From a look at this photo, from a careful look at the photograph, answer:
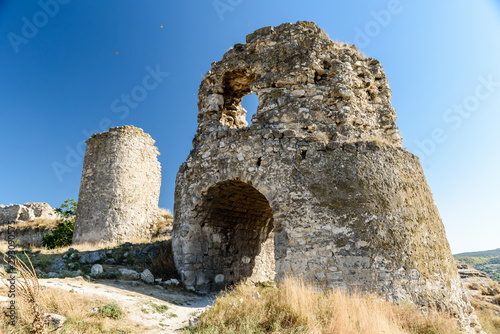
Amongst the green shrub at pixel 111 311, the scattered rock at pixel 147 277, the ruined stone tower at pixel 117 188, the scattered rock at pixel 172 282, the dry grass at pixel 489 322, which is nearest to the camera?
the green shrub at pixel 111 311

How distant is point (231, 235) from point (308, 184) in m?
3.35

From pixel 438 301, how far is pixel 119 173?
1444 cm

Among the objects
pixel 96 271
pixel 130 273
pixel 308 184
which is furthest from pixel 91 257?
pixel 308 184

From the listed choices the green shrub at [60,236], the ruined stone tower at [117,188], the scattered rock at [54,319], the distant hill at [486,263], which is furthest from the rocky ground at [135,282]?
the distant hill at [486,263]

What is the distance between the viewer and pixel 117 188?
15.9 meters

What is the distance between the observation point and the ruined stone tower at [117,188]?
50.4ft

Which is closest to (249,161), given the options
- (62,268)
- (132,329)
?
(132,329)

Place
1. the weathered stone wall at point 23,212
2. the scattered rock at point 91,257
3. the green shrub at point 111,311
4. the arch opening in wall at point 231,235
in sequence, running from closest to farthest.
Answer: the green shrub at point 111,311
the arch opening in wall at point 231,235
the scattered rock at point 91,257
the weathered stone wall at point 23,212

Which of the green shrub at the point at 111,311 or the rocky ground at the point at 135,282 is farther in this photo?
the rocky ground at the point at 135,282

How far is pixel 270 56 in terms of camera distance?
29.1ft

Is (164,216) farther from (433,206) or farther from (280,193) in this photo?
(433,206)

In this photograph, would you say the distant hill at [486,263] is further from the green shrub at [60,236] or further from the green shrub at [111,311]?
the green shrub at [60,236]

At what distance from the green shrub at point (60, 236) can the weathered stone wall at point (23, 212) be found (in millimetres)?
4466

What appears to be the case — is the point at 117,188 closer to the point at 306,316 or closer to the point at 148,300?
the point at 148,300
